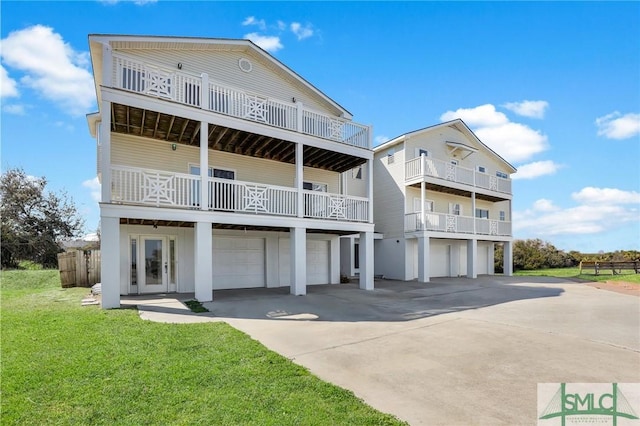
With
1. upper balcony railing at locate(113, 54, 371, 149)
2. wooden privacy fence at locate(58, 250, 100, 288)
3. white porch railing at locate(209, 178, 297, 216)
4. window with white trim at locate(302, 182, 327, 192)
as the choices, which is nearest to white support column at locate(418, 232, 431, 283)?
window with white trim at locate(302, 182, 327, 192)

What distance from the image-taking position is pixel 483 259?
26344 millimetres

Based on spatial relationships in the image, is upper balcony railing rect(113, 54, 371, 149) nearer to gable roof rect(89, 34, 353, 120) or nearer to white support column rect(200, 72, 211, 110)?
white support column rect(200, 72, 211, 110)

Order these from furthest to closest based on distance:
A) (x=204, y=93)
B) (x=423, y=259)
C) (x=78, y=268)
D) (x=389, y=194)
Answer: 1. (x=389, y=194)
2. (x=423, y=259)
3. (x=78, y=268)
4. (x=204, y=93)

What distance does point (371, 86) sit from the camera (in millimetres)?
14414

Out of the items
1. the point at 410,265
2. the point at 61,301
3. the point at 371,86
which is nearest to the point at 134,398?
the point at 61,301

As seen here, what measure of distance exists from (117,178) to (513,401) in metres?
12.1

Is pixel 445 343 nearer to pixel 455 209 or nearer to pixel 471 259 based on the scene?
pixel 471 259

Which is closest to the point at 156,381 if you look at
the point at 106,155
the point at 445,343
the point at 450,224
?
the point at 445,343

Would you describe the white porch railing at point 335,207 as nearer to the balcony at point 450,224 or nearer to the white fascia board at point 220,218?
the white fascia board at point 220,218

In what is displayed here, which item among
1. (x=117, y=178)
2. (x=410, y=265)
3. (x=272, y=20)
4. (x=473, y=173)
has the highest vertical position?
(x=272, y=20)

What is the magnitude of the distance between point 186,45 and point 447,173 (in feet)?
53.2

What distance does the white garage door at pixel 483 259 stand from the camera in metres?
26.1

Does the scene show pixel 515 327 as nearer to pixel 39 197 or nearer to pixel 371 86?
pixel 371 86

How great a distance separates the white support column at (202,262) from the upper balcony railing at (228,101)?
4.19 meters
